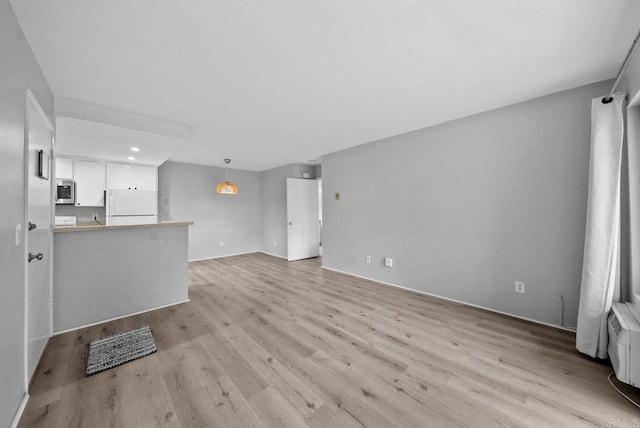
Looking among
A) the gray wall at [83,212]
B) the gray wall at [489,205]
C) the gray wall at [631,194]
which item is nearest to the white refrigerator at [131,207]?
the gray wall at [83,212]

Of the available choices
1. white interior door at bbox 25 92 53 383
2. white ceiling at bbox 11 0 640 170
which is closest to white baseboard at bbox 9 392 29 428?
white interior door at bbox 25 92 53 383

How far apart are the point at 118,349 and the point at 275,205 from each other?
4920 millimetres

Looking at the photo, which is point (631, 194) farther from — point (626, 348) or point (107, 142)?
point (107, 142)

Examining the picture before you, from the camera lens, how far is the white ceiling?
1503 millimetres

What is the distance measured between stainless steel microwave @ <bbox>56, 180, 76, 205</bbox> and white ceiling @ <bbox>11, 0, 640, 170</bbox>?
2.64m

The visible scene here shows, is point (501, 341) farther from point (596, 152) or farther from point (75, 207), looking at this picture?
point (75, 207)

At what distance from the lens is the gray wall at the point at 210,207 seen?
5.87m

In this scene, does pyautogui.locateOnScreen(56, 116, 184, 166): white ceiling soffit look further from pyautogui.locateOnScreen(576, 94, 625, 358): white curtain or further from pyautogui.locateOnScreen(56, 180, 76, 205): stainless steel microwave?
pyautogui.locateOnScreen(576, 94, 625, 358): white curtain

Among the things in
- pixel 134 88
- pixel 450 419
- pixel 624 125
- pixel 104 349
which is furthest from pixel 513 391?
pixel 134 88

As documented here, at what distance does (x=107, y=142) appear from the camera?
11.8 ft

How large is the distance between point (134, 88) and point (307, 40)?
1902 millimetres

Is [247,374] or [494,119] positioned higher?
[494,119]

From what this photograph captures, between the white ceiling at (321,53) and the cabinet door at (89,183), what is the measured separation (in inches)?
103

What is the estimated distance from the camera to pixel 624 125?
2.07 m
